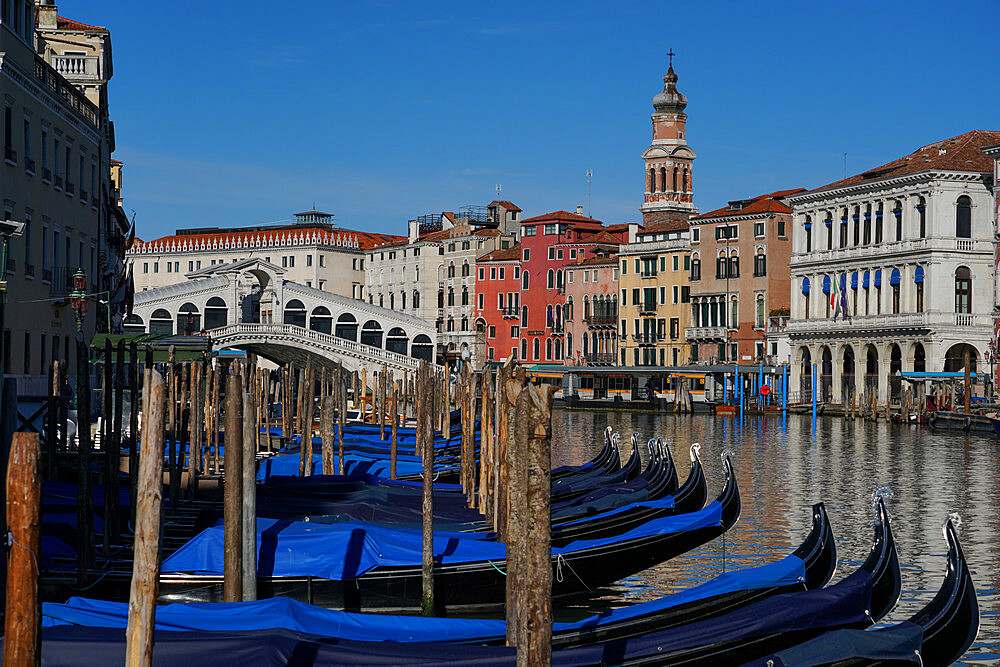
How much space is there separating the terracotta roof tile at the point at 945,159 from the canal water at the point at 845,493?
754cm

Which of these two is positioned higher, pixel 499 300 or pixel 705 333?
pixel 499 300

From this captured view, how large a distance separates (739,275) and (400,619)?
131 ft

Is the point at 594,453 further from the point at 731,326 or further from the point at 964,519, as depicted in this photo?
the point at 731,326

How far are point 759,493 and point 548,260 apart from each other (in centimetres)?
3516

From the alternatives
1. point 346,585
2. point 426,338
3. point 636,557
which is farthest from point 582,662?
point 426,338

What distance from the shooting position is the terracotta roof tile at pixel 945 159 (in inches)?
1407

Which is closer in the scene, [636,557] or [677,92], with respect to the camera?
[636,557]

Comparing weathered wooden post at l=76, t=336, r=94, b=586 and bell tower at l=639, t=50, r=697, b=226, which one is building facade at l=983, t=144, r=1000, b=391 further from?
weathered wooden post at l=76, t=336, r=94, b=586

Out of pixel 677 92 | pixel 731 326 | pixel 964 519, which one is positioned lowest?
pixel 964 519

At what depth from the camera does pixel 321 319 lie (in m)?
50.3

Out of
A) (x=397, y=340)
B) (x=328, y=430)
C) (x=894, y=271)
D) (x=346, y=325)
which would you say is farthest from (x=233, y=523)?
(x=346, y=325)

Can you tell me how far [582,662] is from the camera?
5.75 meters

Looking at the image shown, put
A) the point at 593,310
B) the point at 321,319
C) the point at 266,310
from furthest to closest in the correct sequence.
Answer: the point at 593,310
the point at 321,319
the point at 266,310

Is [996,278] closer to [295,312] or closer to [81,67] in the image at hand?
[81,67]
